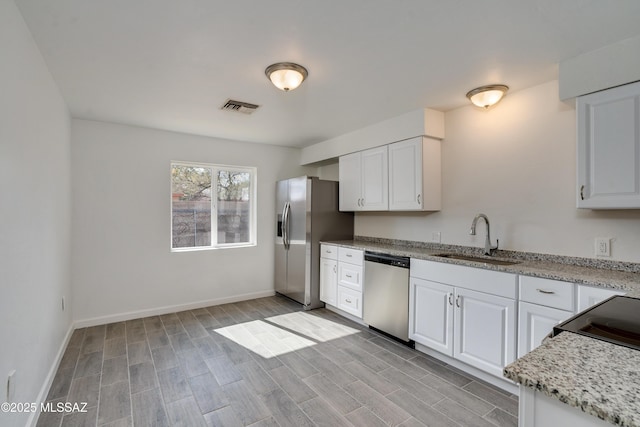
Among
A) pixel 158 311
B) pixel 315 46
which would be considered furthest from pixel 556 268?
pixel 158 311

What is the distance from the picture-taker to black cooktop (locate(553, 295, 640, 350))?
42.1 inches

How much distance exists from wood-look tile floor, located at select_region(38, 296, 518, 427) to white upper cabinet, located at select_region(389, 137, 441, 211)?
1.46 m

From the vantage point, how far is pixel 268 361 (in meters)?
2.76

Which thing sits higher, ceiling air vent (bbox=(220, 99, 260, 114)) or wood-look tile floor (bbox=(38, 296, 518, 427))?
ceiling air vent (bbox=(220, 99, 260, 114))

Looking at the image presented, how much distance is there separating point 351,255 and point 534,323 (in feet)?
6.33

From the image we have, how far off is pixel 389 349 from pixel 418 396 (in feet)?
2.50

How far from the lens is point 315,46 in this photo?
203cm

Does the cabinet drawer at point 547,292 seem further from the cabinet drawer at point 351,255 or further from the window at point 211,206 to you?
the window at point 211,206

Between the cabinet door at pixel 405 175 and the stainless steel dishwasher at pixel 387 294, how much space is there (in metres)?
0.62

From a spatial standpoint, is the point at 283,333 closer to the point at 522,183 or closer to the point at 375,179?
the point at 375,179

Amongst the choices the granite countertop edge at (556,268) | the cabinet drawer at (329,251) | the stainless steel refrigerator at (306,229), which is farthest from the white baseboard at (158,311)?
the granite countertop edge at (556,268)

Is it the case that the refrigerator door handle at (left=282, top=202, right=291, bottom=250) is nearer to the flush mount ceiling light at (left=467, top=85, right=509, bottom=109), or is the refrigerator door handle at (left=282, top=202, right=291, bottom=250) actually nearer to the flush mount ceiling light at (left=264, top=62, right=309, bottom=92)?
the flush mount ceiling light at (left=264, top=62, right=309, bottom=92)

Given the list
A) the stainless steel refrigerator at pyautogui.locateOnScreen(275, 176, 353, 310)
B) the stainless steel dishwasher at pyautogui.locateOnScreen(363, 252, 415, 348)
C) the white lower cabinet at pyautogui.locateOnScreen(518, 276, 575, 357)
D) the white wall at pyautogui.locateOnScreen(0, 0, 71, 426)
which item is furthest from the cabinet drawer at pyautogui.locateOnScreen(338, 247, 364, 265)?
the white wall at pyautogui.locateOnScreen(0, 0, 71, 426)

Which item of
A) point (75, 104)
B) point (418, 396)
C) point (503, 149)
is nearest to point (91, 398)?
point (418, 396)
